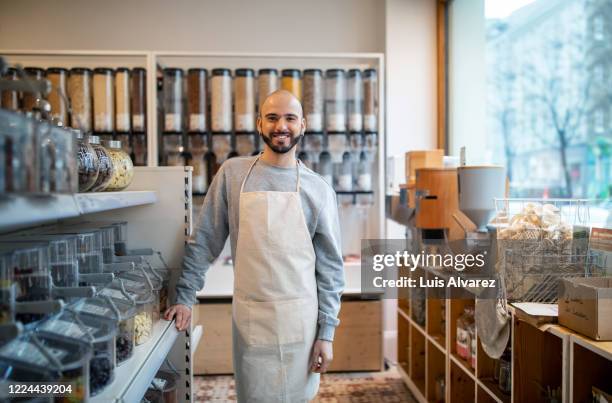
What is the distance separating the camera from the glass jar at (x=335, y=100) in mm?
3656

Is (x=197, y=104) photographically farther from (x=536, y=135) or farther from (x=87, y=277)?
(x=87, y=277)

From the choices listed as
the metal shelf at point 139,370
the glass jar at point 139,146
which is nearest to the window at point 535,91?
the metal shelf at point 139,370

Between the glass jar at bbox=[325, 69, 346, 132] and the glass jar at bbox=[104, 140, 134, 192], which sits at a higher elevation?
the glass jar at bbox=[325, 69, 346, 132]

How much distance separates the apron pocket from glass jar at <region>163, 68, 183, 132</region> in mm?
2023

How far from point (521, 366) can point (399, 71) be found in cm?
260

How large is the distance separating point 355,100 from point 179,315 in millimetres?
2238

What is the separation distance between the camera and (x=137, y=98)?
3.54 m

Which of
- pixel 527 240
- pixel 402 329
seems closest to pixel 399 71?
pixel 402 329

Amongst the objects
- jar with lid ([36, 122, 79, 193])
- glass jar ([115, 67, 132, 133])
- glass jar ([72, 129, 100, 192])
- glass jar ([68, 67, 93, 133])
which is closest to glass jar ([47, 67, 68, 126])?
glass jar ([68, 67, 93, 133])

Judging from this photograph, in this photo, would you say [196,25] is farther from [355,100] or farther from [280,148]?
[280,148]

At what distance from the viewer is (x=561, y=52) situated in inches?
115

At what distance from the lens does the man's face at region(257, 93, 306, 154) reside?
192cm

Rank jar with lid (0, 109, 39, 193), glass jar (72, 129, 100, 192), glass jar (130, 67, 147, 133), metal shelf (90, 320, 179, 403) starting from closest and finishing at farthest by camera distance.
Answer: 1. jar with lid (0, 109, 39, 193)
2. metal shelf (90, 320, 179, 403)
3. glass jar (72, 129, 100, 192)
4. glass jar (130, 67, 147, 133)

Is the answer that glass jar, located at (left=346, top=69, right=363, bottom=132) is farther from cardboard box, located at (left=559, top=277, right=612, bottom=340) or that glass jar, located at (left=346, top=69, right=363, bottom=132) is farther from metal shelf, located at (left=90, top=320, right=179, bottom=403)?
metal shelf, located at (left=90, top=320, right=179, bottom=403)
